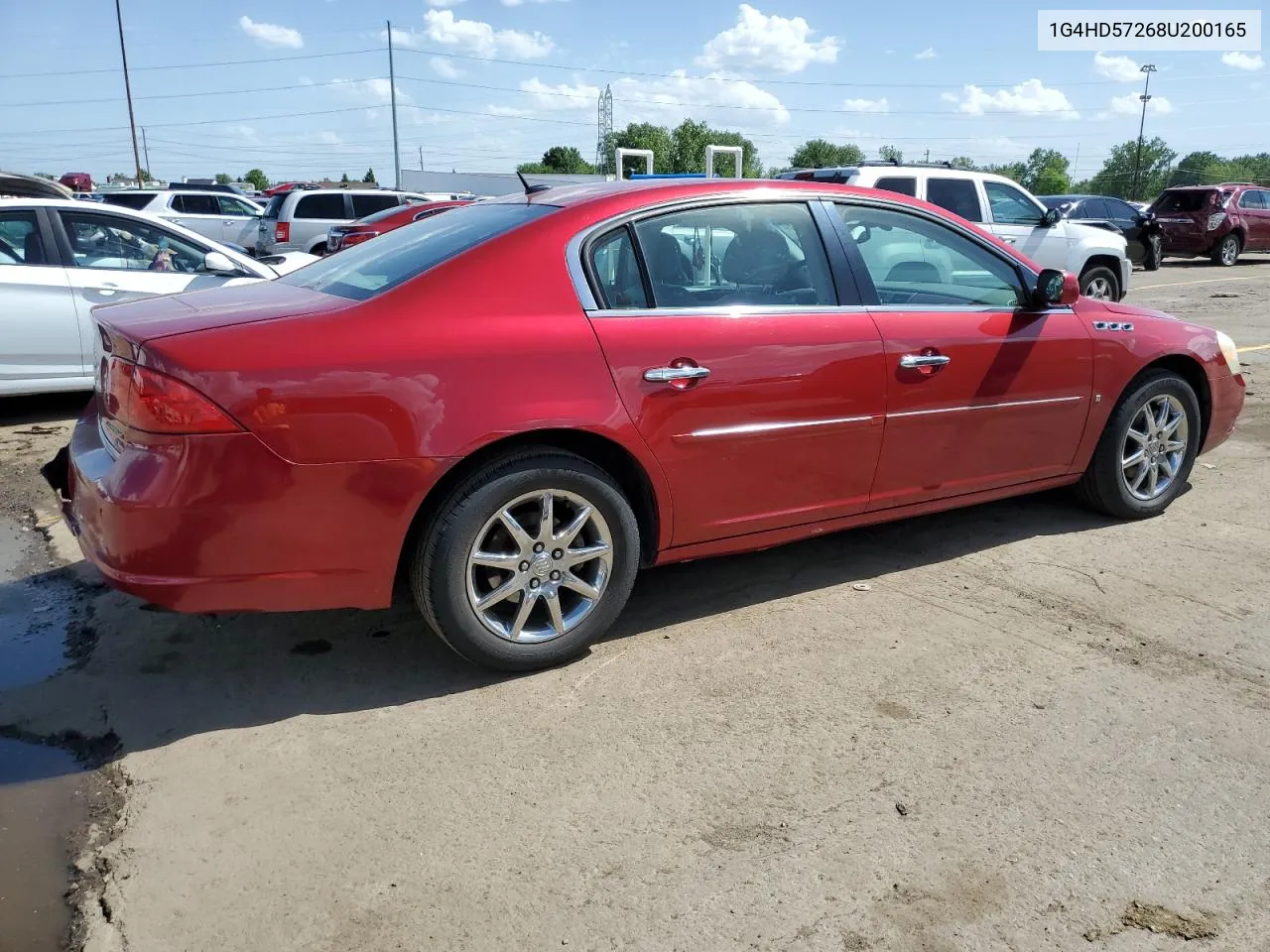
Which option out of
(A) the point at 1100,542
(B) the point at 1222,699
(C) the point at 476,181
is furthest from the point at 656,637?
(C) the point at 476,181

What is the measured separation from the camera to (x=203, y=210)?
75.3ft

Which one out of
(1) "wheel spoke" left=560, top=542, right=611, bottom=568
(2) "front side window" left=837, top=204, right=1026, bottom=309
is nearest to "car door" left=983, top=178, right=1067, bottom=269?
(2) "front side window" left=837, top=204, right=1026, bottom=309

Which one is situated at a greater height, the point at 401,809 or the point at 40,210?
the point at 40,210

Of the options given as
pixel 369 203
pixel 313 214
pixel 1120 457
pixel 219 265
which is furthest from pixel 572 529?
pixel 369 203

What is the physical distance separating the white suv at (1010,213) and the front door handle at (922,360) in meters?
6.06

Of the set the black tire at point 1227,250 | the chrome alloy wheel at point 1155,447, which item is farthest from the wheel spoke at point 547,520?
the black tire at point 1227,250

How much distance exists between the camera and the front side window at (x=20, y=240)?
22.4 feet

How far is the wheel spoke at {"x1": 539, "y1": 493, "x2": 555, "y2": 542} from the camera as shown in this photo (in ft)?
10.8

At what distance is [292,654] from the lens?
11.8ft

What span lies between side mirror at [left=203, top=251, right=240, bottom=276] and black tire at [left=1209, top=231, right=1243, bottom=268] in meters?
22.8

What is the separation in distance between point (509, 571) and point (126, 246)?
5.45 metres

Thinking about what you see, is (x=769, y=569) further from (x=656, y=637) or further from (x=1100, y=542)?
(x=1100, y=542)

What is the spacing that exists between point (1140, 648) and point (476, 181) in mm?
49521

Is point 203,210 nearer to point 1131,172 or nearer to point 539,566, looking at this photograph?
point 539,566
